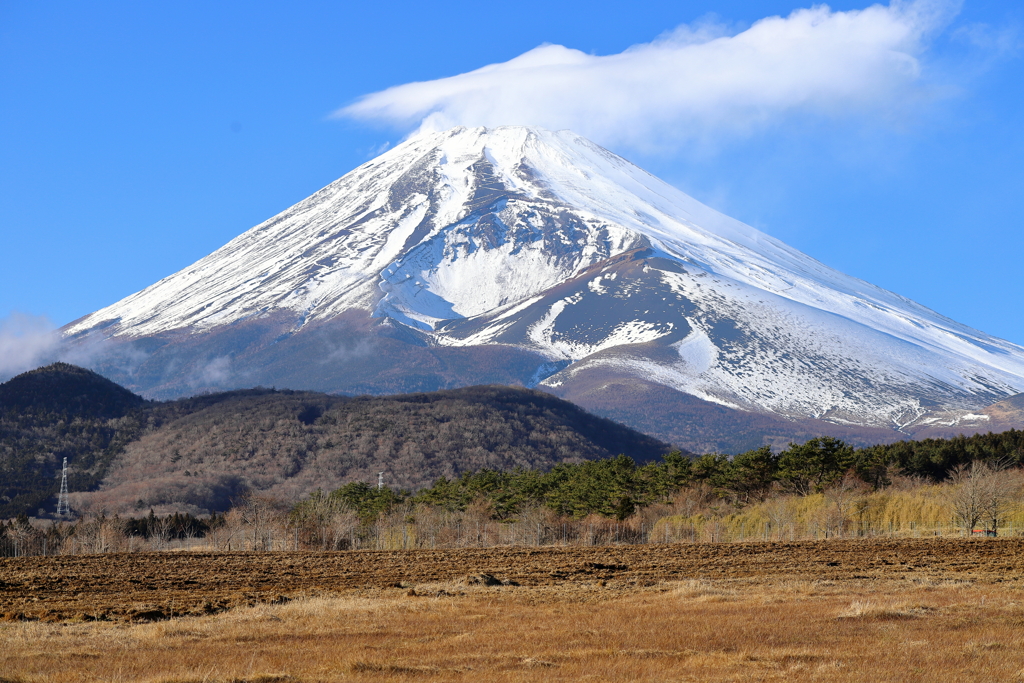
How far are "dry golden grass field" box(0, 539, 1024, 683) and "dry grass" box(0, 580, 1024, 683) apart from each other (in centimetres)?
7

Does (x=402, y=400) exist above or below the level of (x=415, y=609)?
above

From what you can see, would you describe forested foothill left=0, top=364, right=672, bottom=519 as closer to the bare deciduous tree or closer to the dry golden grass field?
the dry golden grass field

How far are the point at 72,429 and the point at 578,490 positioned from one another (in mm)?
120855

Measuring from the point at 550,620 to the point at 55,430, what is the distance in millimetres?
162203

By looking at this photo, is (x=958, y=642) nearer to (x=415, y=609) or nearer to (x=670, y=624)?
(x=670, y=624)

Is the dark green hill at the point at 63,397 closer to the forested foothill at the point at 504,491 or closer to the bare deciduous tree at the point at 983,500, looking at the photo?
the forested foothill at the point at 504,491

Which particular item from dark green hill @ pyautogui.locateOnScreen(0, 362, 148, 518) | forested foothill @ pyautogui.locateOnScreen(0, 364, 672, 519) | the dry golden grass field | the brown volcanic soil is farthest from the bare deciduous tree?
dark green hill @ pyautogui.locateOnScreen(0, 362, 148, 518)

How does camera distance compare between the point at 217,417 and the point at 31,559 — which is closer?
the point at 31,559

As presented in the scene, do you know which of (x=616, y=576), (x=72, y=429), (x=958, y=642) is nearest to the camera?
(x=958, y=642)

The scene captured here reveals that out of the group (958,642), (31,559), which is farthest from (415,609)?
(31,559)

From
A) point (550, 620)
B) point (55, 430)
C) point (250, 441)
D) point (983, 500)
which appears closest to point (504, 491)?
point (983, 500)

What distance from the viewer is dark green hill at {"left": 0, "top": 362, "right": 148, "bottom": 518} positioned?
5640 inches

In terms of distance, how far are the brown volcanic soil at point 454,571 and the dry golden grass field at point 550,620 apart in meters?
0.19

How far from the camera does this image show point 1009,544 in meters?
48.2
